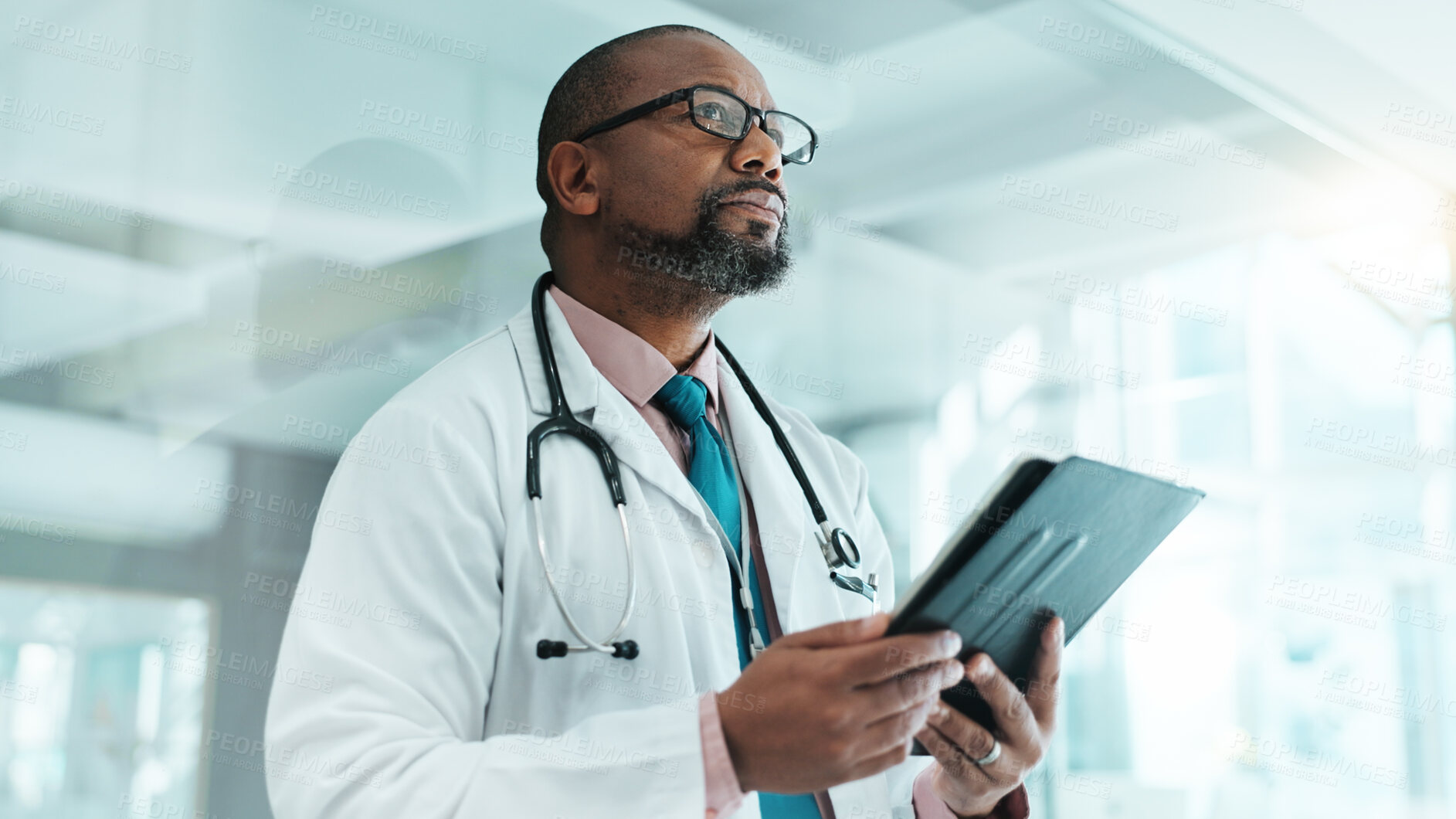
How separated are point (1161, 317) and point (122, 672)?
2958mm

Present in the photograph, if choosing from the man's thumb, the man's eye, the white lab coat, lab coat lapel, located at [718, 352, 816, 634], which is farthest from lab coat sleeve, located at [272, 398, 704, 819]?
the man's eye

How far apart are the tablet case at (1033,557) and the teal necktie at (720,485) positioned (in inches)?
10.9

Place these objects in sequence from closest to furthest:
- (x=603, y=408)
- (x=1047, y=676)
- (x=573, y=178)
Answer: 1. (x=1047, y=676)
2. (x=603, y=408)
3. (x=573, y=178)

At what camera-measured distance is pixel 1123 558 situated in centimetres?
115

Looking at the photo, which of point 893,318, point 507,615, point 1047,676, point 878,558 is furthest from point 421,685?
point 893,318

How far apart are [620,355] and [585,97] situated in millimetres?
424

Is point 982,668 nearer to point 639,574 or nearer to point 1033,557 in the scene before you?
point 1033,557

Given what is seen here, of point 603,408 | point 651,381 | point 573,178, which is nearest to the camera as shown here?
point 603,408

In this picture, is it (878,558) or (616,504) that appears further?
(878,558)

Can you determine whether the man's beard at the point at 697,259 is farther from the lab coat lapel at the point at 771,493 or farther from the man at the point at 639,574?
the lab coat lapel at the point at 771,493

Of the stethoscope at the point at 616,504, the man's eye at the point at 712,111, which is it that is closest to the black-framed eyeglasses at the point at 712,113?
the man's eye at the point at 712,111

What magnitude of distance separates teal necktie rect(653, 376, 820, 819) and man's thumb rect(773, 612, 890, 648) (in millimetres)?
366

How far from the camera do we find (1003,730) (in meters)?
1.18

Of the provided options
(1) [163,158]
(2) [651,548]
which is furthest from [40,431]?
(2) [651,548]
